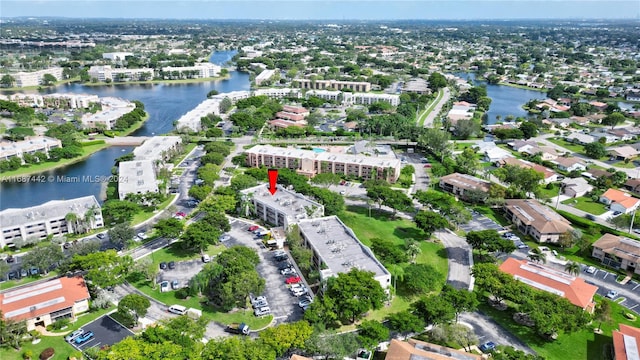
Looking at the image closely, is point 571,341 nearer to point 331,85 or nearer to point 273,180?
point 273,180

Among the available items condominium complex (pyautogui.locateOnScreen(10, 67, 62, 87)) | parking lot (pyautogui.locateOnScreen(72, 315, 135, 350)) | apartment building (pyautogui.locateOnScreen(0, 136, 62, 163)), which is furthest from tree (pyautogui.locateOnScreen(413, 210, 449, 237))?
condominium complex (pyautogui.locateOnScreen(10, 67, 62, 87))

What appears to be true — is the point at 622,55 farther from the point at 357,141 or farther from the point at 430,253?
the point at 430,253

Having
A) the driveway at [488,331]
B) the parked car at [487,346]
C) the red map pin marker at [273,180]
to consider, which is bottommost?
the driveway at [488,331]

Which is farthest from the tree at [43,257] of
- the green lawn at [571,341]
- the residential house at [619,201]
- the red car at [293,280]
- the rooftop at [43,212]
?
the residential house at [619,201]

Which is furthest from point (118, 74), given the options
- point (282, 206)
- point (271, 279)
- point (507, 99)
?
point (271, 279)

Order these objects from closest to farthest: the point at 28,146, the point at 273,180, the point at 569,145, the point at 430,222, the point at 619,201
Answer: the point at 430,222
the point at 619,201
the point at 273,180
the point at 28,146
the point at 569,145

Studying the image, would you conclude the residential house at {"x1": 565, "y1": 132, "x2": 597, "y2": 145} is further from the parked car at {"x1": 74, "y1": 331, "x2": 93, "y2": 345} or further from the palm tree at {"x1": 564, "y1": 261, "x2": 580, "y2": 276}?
the parked car at {"x1": 74, "y1": 331, "x2": 93, "y2": 345}

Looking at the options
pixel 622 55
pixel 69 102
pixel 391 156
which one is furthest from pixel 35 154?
pixel 622 55

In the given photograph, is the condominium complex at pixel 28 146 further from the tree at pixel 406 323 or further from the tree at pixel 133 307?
the tree at pixel 406 323
